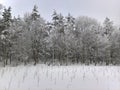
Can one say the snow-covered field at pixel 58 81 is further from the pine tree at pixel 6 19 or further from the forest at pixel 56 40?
the pine tree at pixel 6 19

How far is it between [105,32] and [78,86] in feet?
70.3

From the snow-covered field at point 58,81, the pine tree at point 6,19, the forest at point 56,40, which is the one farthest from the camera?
the forest at point 56,40

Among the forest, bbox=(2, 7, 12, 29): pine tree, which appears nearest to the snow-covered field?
the forest

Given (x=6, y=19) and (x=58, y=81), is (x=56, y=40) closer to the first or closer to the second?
(x=6, y=19)

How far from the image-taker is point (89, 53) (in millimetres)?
22297

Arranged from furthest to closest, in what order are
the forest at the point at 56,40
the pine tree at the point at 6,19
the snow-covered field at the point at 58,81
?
the forest at the point at 56,40, the pine tree at the point at 6,19, the snow-covered field at the point at 58,81

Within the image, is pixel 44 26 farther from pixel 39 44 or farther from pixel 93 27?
pixel 93 27

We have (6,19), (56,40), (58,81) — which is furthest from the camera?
(56,40)

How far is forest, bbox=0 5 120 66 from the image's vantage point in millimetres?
17516

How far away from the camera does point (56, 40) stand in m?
20.6

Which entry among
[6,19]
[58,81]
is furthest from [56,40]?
[58,81]

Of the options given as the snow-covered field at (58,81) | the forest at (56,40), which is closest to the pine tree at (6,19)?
the forest at (56,40)

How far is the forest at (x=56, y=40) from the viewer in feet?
57.5

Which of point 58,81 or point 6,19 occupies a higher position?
point 6,19
